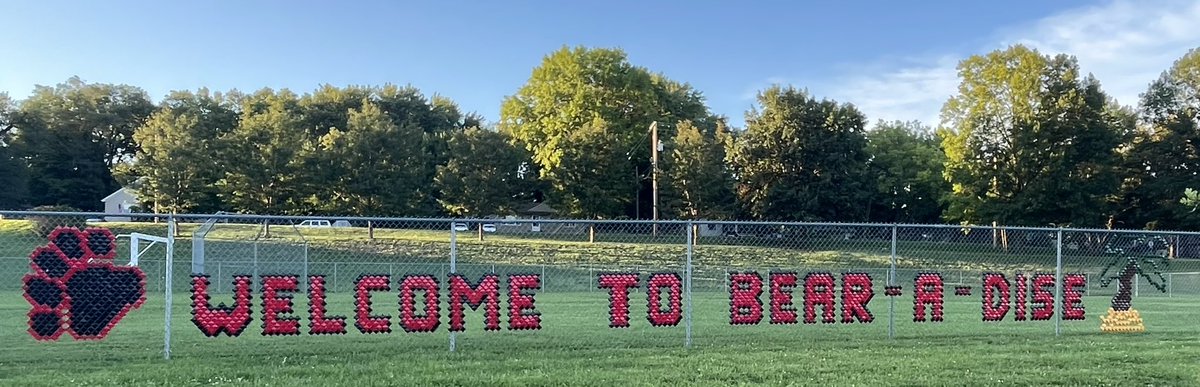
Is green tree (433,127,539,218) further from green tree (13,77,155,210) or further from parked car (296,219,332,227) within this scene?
green tree (13,77,155,210)

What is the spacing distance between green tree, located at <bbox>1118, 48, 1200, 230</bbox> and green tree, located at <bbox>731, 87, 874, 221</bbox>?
1517 cm

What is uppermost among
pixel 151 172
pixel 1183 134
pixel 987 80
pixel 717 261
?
pixel 987 80

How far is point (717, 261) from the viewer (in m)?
27.5

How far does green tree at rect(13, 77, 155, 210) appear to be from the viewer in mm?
56938

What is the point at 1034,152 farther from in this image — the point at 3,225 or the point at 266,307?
the point at 3,225

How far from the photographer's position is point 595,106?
47281mm

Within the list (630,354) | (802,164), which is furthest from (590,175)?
(630,354)

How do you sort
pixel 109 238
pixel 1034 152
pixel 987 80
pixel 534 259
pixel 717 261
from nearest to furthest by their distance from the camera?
pixel 109 238
pixel 534 259
pixel 717 261
pixel 1034 152
pixel 987 80

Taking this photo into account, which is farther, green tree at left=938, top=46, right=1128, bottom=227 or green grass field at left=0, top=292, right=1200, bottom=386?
green tree at left=938, top=46, right=1128, bottom=227

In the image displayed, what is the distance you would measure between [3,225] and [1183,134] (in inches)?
2054

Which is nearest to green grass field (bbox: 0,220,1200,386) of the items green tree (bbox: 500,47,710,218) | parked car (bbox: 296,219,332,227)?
parked car (bbox: 296,219,332,227)

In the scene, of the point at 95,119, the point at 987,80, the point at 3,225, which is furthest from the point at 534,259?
the point at 95,119

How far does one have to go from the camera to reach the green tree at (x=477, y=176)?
3847 centimetres

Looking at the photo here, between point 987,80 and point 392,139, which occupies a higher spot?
point 987,80
